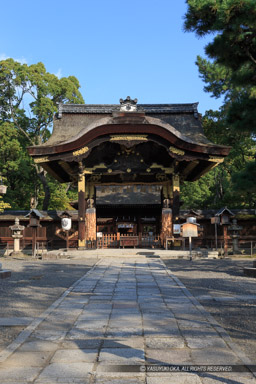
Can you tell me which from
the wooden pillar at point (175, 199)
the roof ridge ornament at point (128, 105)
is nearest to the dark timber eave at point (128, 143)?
Answer: the roof ridge ornament at point (128, 105)

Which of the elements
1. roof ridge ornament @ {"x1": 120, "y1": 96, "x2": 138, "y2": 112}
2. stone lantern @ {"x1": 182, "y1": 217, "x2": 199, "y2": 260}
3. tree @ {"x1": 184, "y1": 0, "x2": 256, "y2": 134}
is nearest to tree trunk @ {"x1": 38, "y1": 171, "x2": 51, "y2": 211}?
roof ridge ornament @ {"x1": 120, "y1": 96, "x2": 138, "y2": 112}

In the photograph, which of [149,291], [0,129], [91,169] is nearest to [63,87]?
[0,129]

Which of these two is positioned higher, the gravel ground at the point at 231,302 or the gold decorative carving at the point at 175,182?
the gold decorative carving at the point at 175,182

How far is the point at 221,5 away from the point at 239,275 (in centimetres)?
718

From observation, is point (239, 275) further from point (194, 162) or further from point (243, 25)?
point (194, 162)

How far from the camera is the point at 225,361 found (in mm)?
3238

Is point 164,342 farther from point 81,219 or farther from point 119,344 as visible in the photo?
point 81,219

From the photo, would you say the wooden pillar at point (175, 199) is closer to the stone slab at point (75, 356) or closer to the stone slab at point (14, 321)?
the stone slab at point (14, 321)

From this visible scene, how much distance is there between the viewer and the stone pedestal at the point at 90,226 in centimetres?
1876

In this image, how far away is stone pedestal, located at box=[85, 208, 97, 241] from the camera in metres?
18.8

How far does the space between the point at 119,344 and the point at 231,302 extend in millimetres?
3152

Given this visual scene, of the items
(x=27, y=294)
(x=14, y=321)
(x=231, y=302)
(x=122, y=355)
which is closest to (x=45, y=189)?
(x=27, y=294)

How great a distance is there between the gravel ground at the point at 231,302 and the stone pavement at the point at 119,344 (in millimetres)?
195

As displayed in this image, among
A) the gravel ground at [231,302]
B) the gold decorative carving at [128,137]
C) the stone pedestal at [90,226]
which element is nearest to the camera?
the gravel ground at [231,302]
